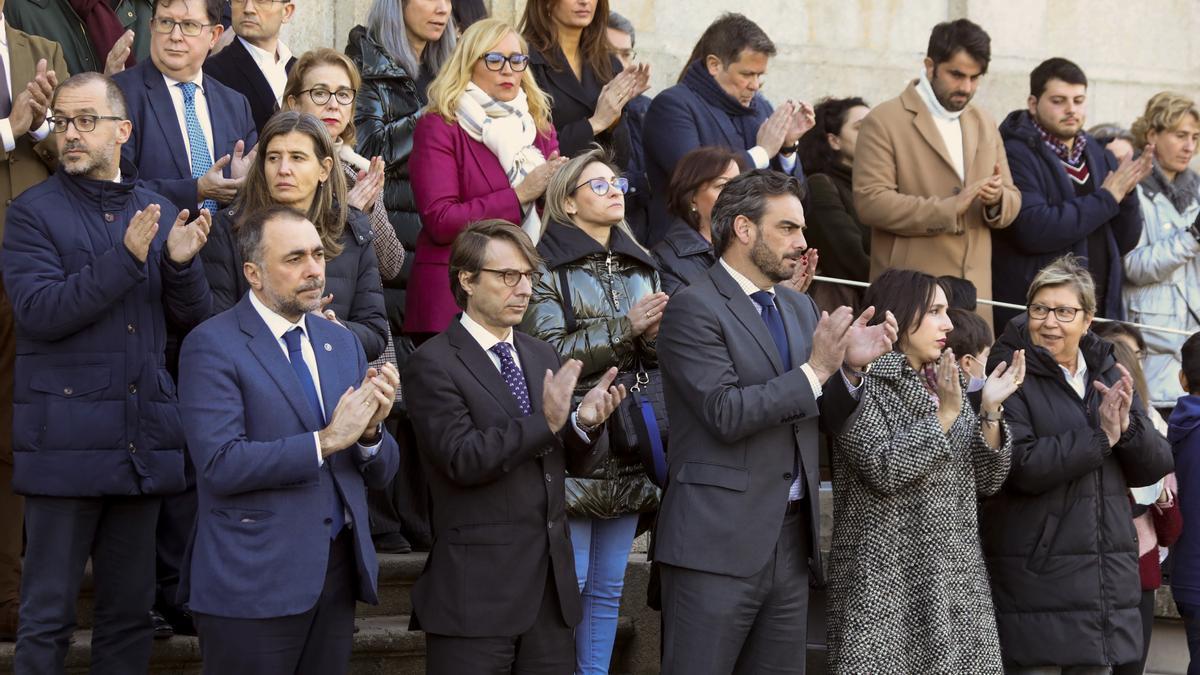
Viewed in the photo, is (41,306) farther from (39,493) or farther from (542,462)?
(542,462)

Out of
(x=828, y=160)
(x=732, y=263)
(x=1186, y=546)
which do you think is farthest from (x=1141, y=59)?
(x=732, y=263)

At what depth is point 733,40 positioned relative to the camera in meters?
8.35

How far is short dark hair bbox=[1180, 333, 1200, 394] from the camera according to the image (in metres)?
7.44

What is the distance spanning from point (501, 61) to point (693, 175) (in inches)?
38.1

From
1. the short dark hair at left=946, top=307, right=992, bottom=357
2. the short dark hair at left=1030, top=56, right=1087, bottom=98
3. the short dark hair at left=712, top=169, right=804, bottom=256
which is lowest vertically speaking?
the short dark hair at left=946, top=307, right=992, bottom=357

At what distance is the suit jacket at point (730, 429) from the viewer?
19.0ft

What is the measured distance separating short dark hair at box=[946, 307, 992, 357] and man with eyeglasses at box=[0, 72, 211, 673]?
2.84 metres

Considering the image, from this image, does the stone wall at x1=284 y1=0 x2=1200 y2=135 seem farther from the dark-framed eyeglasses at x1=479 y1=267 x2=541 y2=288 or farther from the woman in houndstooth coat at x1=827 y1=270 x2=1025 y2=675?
the dark-framed eyeglasses at x1=479 y1=267 x2=541 y2=288

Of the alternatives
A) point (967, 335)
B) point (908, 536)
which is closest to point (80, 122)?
point (908, 536)

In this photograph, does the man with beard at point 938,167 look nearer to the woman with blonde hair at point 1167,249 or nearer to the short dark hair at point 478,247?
the woman with blonde hair at point 1167,249

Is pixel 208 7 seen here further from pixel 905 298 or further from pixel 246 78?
pixel 905 298

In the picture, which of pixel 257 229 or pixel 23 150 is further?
pixel 23 150

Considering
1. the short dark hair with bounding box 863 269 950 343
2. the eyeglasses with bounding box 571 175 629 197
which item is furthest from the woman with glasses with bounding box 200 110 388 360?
the short dark hair with bounding box 863 269 950 343

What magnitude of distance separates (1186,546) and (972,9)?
4845mm
